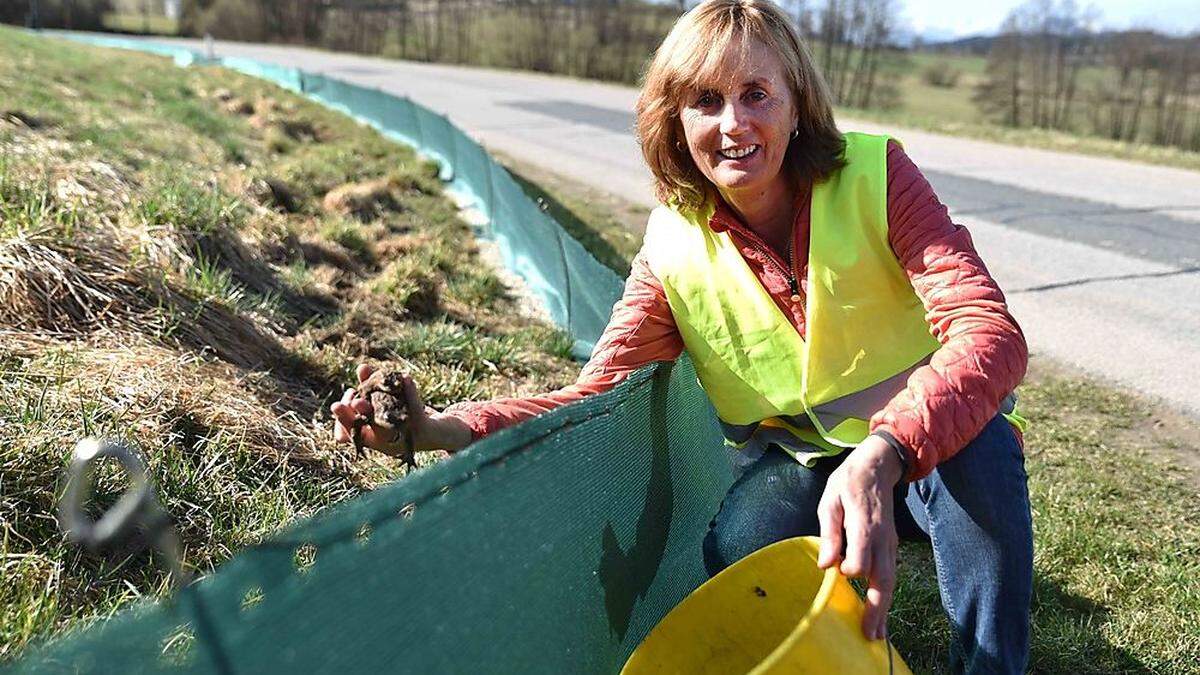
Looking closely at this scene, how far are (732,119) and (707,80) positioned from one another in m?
0.10

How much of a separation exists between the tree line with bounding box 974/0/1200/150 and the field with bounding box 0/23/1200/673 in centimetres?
2004

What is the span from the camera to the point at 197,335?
3.61m

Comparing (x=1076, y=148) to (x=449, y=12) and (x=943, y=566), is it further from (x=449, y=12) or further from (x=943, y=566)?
(x=449, y=12)

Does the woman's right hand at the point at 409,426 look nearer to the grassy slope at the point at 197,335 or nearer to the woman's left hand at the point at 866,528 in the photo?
the grassy slope at the point at 197,335

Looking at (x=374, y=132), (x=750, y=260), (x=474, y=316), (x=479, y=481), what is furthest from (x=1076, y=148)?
(x=479, y=481)

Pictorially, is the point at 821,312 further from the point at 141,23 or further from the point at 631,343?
the point at 141,23

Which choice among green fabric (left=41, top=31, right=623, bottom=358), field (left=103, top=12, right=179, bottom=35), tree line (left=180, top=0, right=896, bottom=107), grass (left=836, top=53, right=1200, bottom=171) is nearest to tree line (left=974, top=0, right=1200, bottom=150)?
grass (left=836, top=53, right=1200, bottom=171)

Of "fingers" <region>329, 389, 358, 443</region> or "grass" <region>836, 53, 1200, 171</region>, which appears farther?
"grass" <region>836, 53, 1200, 171</region>

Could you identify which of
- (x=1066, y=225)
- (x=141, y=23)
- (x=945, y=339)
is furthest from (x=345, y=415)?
(x=141, y=23)

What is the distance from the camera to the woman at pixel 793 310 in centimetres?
207

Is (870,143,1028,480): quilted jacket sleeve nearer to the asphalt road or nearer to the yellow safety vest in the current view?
the yellow safety vest

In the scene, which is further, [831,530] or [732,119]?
[732,119]

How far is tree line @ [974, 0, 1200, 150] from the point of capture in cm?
2222

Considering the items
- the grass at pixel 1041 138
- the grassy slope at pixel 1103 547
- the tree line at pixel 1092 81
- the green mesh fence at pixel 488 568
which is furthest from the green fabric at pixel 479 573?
the tree line at pixel 1092 81
